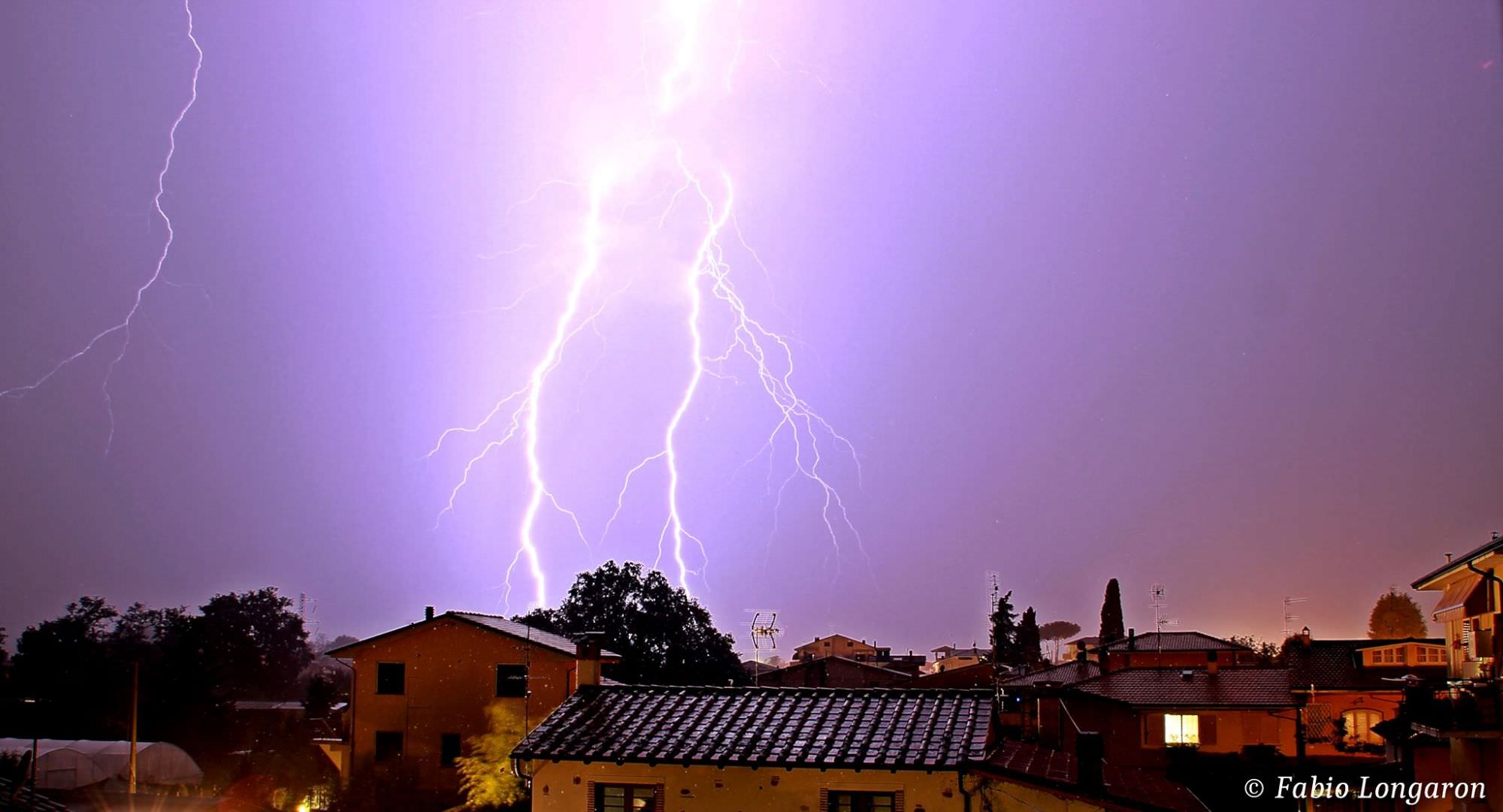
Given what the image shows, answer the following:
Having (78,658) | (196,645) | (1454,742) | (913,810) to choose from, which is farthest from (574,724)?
(78,658)

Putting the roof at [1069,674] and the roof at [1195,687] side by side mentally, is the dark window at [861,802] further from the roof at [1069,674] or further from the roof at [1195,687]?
the roof at [1069,674]

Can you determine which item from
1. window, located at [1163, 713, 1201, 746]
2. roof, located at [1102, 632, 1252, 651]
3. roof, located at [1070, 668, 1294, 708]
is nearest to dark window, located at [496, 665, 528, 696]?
roof, located at [1070, 668, 1294, 708]

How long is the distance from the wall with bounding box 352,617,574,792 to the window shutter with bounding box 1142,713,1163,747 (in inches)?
556

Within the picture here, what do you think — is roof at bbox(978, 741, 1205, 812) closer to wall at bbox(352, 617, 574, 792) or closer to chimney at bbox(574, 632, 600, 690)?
chimney at bbox(574, 632, 600, 690)

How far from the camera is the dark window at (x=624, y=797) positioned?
13.4 m

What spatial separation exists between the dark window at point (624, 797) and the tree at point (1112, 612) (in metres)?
40.5

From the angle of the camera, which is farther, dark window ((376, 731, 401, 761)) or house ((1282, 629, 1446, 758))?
house ((1282, 629, 1446, 758))

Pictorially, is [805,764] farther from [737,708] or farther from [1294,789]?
[1294,789]

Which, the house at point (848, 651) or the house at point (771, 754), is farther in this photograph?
the house at point (848, 651)

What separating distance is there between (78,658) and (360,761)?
2278 cm

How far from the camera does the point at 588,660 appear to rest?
16.5m

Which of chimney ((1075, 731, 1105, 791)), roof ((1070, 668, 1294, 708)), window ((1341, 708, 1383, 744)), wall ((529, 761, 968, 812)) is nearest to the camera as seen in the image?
chimney ((1075, 731, 1105, 791))

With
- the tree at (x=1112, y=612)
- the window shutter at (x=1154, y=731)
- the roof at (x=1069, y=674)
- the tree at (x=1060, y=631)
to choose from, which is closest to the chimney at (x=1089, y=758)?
the window shutter at (x=1154, y=731)

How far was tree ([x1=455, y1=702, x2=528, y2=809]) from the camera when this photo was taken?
881 inches
